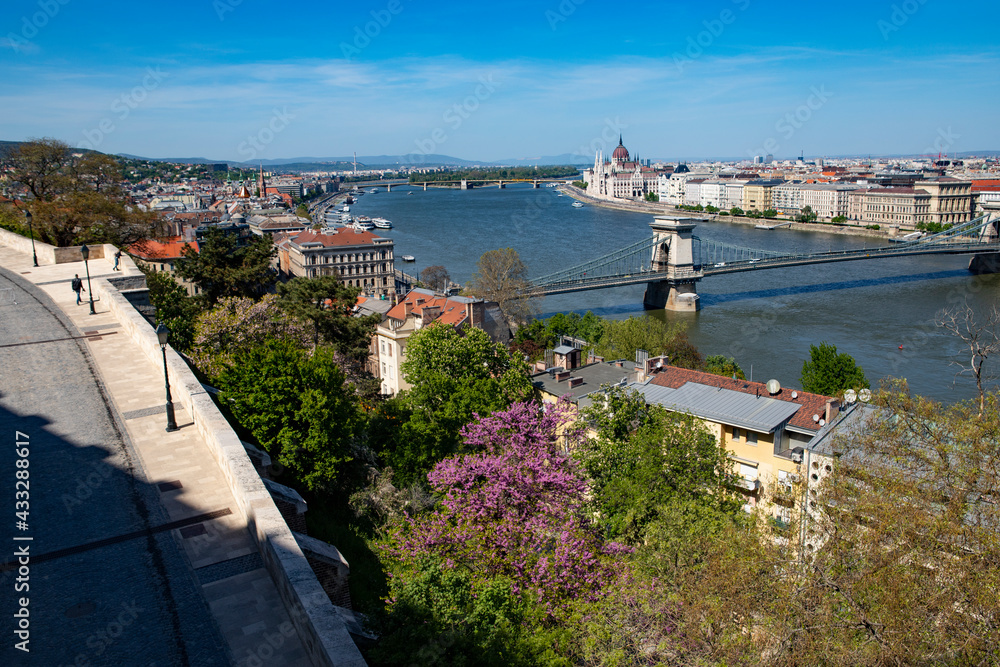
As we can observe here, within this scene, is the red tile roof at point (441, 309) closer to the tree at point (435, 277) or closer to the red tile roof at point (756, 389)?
the red tile roof at point (756, 389)

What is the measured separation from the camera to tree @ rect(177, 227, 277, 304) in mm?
17578

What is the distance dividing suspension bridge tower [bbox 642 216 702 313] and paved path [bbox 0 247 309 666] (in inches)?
1212

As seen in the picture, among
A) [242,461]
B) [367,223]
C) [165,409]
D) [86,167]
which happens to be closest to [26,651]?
[242,461]

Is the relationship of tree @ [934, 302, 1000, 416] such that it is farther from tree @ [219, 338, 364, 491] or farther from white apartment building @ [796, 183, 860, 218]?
white apartment building @ [796, 183, 860, 218]

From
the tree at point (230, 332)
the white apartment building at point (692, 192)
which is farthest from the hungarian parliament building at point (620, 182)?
the tree at point (230, 332)

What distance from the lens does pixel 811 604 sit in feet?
14.2

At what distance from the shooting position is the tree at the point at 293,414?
8.15 meters

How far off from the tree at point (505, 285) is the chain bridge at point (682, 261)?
1.89 meters

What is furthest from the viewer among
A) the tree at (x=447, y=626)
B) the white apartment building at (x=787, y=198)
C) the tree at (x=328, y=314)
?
the white apartment building at (x=787, y=198)

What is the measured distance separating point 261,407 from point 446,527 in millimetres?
2541

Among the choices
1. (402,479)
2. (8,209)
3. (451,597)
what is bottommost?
(402,479)

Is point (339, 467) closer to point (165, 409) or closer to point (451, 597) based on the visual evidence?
point (165, 409)

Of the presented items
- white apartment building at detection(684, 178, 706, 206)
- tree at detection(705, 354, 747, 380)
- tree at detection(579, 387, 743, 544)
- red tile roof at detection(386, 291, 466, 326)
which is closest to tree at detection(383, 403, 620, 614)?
tree at detection(579, 387, 743, 544)

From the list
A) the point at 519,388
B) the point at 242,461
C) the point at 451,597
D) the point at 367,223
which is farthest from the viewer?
the point at 367,223
